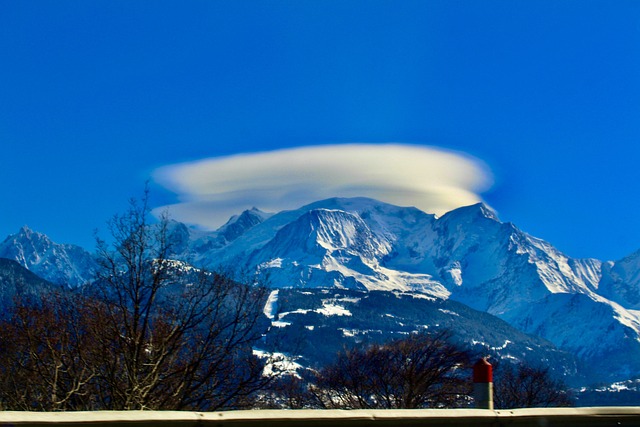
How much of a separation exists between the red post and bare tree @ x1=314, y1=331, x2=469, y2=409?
31.7 m

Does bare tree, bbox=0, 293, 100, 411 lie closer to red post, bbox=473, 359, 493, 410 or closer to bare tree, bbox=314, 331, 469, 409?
red post, bbox=473, 359, 493, 410

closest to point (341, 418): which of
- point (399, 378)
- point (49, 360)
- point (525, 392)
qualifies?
point (49, 360)

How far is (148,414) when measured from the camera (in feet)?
24.1

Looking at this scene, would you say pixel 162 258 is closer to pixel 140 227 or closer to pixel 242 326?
pixel 140 227

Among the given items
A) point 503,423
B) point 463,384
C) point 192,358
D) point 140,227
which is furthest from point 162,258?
point 463,384

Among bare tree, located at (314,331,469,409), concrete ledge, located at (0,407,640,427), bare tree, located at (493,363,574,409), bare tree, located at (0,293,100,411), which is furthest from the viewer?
bare tree, located at (493,363,574,409)

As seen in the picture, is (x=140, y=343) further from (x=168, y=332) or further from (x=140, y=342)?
(x=168, y=332)

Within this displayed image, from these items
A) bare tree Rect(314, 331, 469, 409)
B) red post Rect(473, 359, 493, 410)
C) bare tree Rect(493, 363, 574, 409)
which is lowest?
red post Rect(473, 359, 493, 410)

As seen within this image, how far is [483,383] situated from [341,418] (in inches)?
89.0

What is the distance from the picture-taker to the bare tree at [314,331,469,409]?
43.7 metres

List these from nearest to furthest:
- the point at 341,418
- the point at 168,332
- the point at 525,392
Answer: the point at 341,418, the point at 168,332, the point at 525,392

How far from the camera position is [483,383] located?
970cm

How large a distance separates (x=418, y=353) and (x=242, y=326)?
23.4m

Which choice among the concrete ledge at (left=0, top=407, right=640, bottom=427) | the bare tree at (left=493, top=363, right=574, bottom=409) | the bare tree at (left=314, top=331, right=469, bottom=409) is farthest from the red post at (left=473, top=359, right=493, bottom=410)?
the bare tree at (left=493, top=363, right=574, bottom=409)
